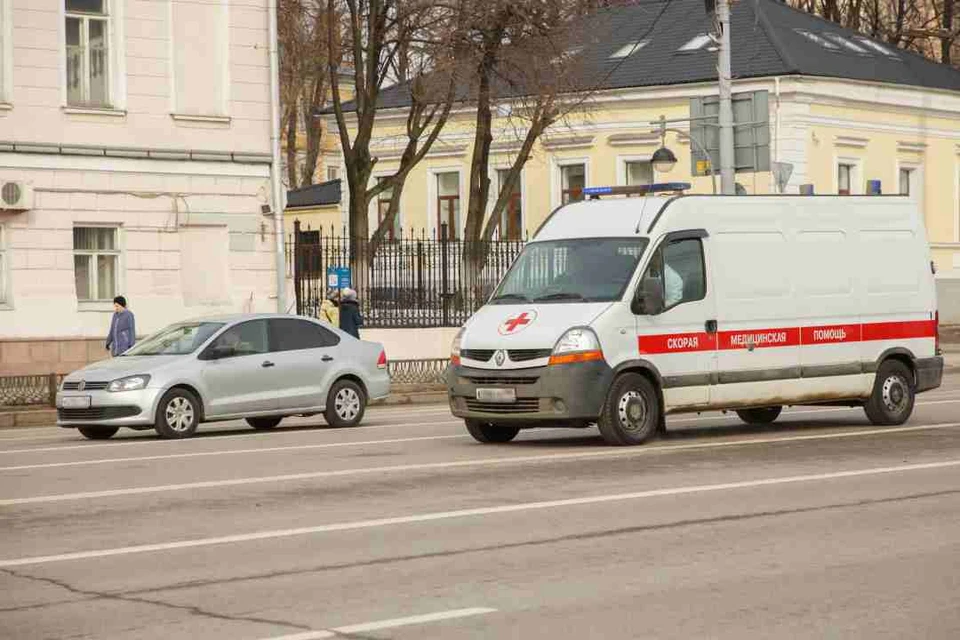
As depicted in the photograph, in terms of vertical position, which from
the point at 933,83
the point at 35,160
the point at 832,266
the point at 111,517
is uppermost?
the point at 933,83

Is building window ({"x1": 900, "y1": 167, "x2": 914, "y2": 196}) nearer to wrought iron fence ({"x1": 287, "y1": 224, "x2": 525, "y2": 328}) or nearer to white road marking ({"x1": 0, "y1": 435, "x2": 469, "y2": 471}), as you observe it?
wrought iron fence ({"x1": 287, "y1": 224, "x2": 525, "y2": 328})

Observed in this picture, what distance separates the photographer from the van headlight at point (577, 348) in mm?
17250

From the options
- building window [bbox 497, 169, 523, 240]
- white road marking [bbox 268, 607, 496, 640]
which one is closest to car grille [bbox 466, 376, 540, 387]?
white road marking [bbox 268, 607, 496, 640]

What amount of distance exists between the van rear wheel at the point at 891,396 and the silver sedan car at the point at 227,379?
6.53 meters

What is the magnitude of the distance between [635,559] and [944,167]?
47542 mm

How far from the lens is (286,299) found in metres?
36.1

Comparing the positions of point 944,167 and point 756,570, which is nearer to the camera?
point 756,570

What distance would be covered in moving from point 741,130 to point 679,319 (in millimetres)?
13480

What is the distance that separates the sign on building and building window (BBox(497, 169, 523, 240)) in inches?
960

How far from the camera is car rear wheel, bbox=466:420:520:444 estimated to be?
1844cm

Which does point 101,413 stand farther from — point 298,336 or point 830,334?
point 830,334

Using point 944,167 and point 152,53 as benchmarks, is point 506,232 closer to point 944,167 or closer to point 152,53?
point 944,167

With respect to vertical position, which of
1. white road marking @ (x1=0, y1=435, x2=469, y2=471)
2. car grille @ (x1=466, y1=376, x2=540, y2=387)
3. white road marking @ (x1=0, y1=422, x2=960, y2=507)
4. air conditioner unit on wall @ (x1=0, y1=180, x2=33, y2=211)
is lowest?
white road marking @ (x1=0, y1=435, x2=469, y2=471)

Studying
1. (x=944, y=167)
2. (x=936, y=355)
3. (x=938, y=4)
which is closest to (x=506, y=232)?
(x=944, y=167)
